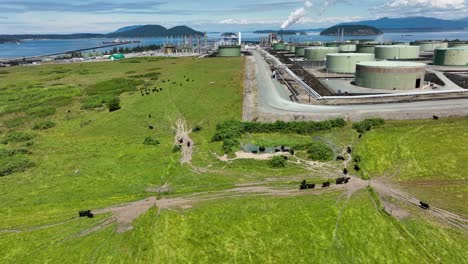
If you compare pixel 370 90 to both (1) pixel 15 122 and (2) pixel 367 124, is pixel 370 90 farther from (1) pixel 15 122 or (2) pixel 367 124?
(1) pixel 15 122

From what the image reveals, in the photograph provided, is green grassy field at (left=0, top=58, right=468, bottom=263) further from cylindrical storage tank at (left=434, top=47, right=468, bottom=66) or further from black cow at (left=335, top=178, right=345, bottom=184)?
cylindrical storage tank at (left=434, top=47, right=468, bottom=66)

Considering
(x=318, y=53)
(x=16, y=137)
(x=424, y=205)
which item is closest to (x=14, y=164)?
(x=16, y=137)

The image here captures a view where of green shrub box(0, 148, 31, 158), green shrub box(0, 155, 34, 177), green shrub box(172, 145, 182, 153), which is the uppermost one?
green shrub box(172, 145, 182, 153)

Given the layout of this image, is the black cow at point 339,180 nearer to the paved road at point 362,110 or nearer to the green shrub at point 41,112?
the paved road at point 362,110

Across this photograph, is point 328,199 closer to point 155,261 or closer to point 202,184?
point 202,184

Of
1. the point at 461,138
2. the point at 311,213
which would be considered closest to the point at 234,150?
the point at 311,213

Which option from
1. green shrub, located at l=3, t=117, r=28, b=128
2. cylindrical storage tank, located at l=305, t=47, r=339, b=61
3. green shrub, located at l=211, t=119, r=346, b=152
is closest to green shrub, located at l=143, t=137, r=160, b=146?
green shrub, located at l=211, t=119, r=346, b=152
